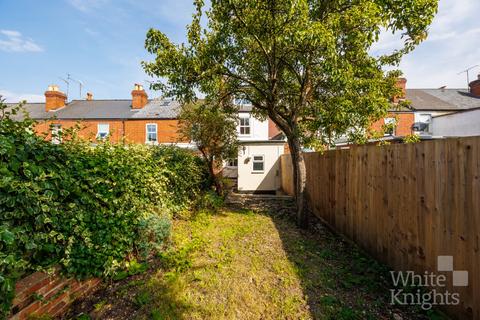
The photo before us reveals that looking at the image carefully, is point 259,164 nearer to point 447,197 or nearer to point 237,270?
point 237,270

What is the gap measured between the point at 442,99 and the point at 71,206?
101 ft

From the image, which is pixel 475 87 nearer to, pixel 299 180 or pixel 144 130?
pixel 299 180

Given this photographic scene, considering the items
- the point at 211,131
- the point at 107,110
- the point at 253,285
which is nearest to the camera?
the point at 253,285

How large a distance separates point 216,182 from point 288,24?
6160 millimetres

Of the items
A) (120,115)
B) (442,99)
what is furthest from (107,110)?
(442,99)

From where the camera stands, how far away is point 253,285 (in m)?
3.19

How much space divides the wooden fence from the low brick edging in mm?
4578

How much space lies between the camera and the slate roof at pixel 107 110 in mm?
19334

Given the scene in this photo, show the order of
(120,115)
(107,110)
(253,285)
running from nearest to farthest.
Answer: (253,285) < (120,115) < (107,110)

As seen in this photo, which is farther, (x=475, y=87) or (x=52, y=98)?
(x=475, y=87)

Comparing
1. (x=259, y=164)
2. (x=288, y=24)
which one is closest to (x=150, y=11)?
(x=288, y=24)

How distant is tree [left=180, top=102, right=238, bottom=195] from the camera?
7.79 metres

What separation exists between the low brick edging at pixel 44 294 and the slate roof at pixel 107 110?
16770 mm

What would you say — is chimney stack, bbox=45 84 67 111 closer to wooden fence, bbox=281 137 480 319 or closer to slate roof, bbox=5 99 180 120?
slate roof, bbox=5 99 180 120
